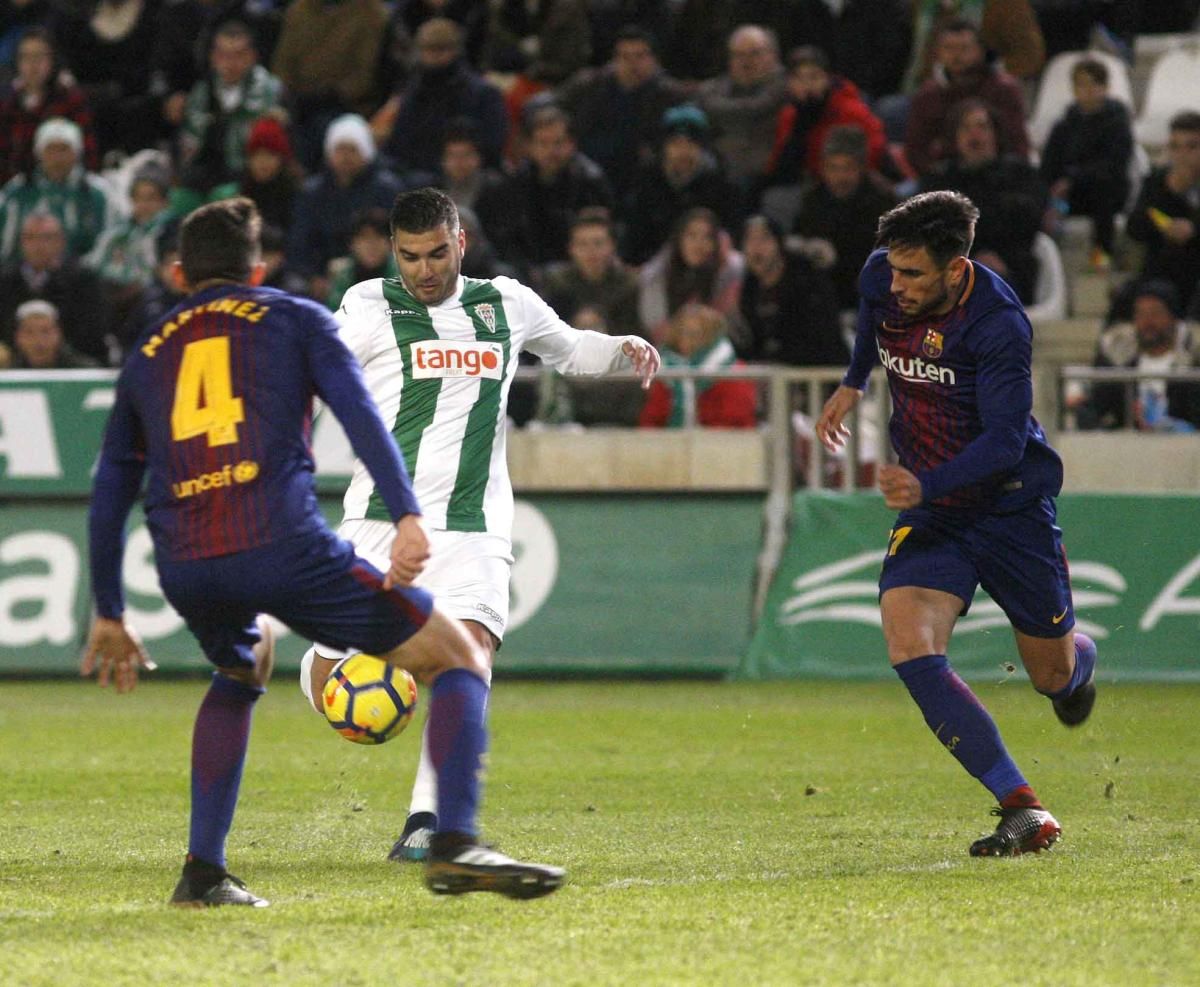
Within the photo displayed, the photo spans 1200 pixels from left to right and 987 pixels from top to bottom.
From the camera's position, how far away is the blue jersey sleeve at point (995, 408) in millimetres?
6852

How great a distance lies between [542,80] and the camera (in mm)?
17578

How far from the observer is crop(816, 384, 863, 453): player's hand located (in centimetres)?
759

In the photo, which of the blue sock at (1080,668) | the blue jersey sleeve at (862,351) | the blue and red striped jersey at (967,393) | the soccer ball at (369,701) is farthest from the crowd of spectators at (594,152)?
the soccer ball at (369,701)

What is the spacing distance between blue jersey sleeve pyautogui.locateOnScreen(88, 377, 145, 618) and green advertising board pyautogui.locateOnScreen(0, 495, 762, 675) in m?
7.37

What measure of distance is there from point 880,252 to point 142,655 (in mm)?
3163

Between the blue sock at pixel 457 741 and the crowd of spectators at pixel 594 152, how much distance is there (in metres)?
7.49

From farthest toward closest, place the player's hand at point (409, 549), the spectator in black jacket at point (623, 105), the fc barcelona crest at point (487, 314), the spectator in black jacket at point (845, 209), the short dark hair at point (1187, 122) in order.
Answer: the spectator in black jacket at point (623, 105) < the spectator in black jacket at point (845, 209) < the short dark hair at point (1187, 122) < the fc barcelona crest at point (487, 314) < the player's hand at point (409, 549)

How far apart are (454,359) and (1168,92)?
11177mm

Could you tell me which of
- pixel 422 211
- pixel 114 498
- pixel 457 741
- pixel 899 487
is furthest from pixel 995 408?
pixel 114 498

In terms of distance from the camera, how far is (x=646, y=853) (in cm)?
674

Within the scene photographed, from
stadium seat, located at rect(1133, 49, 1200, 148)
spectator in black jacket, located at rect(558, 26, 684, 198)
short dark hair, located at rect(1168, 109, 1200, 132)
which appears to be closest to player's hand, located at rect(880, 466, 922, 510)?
short dark hair, located at rect(1168, 109, 1200, 132)

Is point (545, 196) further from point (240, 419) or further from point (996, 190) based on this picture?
point (240, 419)

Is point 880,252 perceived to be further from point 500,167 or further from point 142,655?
point 500,167

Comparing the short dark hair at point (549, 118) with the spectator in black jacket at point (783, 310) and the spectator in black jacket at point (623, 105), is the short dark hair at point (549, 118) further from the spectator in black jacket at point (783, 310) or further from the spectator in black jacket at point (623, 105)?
the spectator in black jacket at point (783, 310)
